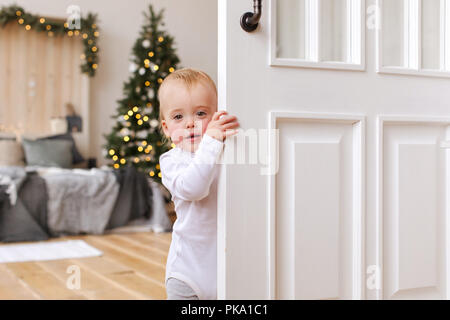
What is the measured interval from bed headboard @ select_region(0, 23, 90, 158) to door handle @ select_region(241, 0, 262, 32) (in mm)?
4648

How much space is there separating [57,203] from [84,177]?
0.31 m

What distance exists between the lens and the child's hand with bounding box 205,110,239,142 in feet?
3.76

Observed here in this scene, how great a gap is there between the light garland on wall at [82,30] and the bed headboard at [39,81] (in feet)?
0.27

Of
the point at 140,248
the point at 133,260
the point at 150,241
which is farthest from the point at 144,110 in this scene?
the point at 133,260

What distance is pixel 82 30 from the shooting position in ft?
18.3

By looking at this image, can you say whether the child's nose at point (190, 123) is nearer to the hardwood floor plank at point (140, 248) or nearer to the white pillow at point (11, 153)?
the hardwood floor plank at point (140, 248)

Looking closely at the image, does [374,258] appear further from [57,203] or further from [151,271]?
[57,203]

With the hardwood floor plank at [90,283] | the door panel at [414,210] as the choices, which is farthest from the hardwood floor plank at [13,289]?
the door panel at [414,210]

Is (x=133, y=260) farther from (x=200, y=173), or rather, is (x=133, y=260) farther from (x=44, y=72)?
(x=44, y=72)

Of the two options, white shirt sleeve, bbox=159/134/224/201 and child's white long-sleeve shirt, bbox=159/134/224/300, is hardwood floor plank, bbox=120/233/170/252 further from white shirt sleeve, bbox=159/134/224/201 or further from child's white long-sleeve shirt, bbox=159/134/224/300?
white shirt sleeve, bbox=159/134/224/201

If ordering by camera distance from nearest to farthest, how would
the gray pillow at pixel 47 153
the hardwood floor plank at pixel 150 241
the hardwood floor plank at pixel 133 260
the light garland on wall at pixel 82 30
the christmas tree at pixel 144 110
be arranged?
the hardwood floor plank at pixel 133 260
the hardwood floor plank at pixel 150 241
the gray pillow at pixel 47 153
the christmas tree at pixel 144 110
the light garland on wall at pixel 82 30

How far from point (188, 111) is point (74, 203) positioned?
2982mm

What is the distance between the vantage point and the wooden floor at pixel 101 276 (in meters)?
2.31
